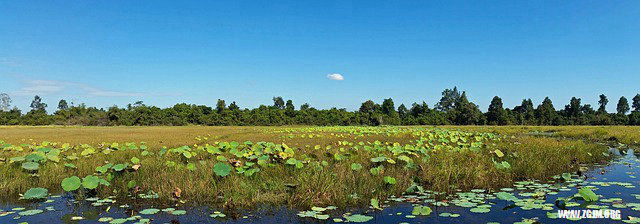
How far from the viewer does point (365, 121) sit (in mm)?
81625

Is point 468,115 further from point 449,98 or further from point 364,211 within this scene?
point 364,211

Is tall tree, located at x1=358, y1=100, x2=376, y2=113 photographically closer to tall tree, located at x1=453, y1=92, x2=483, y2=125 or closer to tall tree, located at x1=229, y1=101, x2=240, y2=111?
tall tree, located at x1=453, y1=92, x2=483, y2=125

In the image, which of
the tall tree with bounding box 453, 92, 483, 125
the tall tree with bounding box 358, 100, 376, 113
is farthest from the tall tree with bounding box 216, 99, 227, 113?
the tall tree with bounding box 453, 92, 483, 125

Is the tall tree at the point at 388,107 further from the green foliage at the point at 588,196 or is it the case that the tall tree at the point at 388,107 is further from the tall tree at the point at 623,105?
the green foliage at the point at 588,196

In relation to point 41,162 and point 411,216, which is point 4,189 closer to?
point 41,162

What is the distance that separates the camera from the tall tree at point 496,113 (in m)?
72.2

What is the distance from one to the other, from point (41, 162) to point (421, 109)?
8411 cm

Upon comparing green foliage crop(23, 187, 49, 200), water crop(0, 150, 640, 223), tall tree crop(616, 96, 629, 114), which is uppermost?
tall tree crop(616, 96, 629, 114)

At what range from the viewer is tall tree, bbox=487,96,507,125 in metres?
72.2

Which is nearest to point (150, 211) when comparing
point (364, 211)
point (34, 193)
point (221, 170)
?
point (221, 170)

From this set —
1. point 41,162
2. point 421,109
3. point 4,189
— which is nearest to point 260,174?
point 4,189

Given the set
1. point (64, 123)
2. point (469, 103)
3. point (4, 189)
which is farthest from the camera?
point (469, 103)

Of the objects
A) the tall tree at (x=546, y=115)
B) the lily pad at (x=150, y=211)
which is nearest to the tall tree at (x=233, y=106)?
the tall tree at (x=546, y=115)

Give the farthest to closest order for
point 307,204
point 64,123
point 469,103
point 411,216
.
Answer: point 469,103
point 64,123
point 307,204
point 411,216
